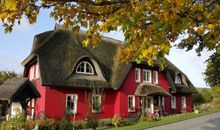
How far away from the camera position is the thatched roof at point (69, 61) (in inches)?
975

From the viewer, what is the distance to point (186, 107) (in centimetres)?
3866

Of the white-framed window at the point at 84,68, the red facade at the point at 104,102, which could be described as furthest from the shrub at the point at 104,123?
the white-framed window at the point at 84,68

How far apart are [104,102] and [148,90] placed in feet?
16.1

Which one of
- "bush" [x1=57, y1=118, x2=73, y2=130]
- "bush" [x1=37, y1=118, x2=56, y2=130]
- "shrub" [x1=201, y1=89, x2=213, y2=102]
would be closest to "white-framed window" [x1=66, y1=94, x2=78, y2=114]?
"bush" [x1=57, y1=118, x2=73, y2=130]

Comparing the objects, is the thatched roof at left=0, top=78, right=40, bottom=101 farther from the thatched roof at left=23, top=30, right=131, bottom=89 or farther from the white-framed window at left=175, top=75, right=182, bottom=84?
the white-framed window at left=175, top=75, right=182, bottom=84

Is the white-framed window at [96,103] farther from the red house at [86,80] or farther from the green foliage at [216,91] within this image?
the green foliage at [216,91]

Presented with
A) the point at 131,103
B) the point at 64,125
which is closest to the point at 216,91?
the point at 131,103

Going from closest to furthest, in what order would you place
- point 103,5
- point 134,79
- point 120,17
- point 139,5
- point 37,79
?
point 120,17
point 139,5
point 103,5
point 37,79
point 134,79

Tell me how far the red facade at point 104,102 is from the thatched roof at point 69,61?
95 cm

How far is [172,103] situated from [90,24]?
3192 centimetres

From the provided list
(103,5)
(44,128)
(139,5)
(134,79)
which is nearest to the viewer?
(139,5)

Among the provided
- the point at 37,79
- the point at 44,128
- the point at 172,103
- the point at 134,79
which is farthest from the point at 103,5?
the point at 172,103

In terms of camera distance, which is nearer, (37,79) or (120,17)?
(120,17)

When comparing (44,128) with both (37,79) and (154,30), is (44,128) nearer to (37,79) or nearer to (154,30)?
(37,79)
